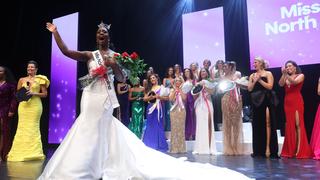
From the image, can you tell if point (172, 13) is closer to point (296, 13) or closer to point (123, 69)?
point (296, 13)

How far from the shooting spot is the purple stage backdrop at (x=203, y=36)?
811 cm

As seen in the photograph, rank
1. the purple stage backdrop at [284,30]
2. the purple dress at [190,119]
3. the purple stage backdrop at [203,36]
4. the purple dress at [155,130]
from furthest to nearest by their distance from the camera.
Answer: the purple stage backdrop at [203,36]
the purple dress at [190,119]
the purple dress at [155,130]
the purple stage backdrop at [284,30]

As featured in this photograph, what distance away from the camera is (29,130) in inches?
233

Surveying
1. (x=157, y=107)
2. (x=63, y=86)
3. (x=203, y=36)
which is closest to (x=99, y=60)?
(x=157, y=107)

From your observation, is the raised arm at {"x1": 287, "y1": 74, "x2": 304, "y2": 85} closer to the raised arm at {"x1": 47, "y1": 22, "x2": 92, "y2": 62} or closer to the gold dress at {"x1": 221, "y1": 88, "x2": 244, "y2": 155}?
the gold dress at {"x1": 221, "y1": 88, "x2": 244, "y2": 155}

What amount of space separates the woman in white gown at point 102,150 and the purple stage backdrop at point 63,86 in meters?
6.69

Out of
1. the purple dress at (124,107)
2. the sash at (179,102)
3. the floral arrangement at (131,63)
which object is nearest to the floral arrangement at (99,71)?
the floral arrangement at (131,63)

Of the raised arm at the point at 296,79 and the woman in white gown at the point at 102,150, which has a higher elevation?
the raised arm at the point at 296,79

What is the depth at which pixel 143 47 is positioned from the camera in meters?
9.57

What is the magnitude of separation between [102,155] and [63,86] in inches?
287

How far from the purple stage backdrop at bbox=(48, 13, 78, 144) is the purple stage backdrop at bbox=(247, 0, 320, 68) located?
4.87 meters

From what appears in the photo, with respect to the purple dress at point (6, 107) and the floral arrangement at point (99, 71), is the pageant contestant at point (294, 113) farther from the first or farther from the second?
the purple dress at point (6, 107)

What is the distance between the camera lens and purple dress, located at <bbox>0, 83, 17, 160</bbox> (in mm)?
5902

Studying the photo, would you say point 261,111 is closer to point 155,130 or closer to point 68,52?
point 155,130
